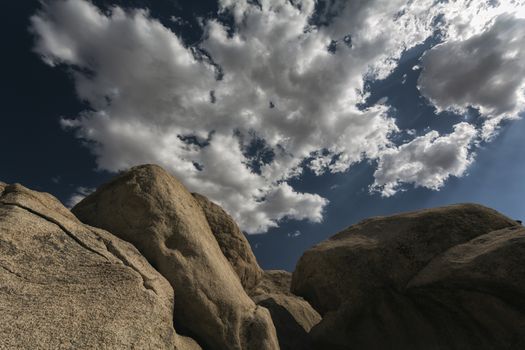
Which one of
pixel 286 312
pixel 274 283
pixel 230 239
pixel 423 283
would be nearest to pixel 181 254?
pixel 230 239

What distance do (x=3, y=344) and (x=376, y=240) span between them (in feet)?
36.7

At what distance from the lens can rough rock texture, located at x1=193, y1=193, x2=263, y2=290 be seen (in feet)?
43.9

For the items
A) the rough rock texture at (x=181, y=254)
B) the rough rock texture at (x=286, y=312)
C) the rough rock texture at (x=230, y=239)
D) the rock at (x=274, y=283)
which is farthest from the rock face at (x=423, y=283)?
the rough rock texture at (x=181, y=254)

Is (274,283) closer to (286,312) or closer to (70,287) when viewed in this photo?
(286,312)

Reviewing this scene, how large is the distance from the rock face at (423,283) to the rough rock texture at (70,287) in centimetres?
655

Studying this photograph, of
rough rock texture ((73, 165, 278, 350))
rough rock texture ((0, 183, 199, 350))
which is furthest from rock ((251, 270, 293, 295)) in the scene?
rough rock texture ((0, 183, 199, 350))

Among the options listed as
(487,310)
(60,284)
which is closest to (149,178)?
(60,284)

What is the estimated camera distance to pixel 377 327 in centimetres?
1287

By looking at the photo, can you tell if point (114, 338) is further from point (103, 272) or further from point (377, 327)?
point (377, 327)

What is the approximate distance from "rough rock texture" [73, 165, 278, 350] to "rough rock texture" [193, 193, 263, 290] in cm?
224

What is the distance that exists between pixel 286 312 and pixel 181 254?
5895 millimetres

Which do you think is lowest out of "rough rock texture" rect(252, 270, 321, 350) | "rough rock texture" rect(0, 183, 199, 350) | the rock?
"rough rock texture" rect(0, 183, 199, 350)

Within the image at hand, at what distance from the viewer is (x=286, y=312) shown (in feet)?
45.5

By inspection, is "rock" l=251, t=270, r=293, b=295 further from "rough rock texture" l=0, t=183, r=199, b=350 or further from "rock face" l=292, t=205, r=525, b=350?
"rough rock texture" l=0, t=183, r=199, b=350
